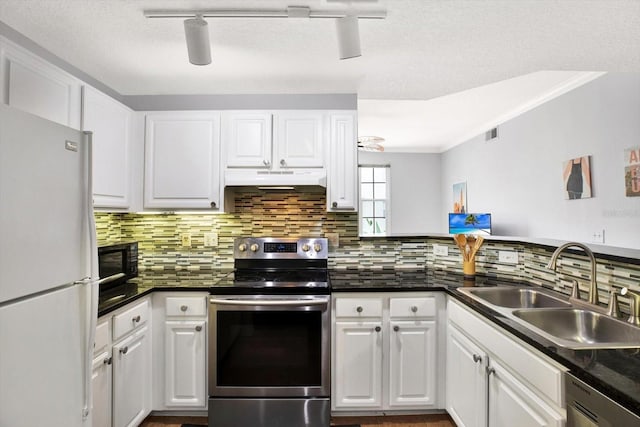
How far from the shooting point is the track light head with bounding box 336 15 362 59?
150cm

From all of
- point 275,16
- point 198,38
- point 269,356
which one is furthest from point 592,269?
point 198,38

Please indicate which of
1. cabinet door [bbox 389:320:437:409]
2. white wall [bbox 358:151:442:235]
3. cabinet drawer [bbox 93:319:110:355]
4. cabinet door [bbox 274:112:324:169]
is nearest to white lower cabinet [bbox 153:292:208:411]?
cabinet drawer [bbox 93:319:110:355]

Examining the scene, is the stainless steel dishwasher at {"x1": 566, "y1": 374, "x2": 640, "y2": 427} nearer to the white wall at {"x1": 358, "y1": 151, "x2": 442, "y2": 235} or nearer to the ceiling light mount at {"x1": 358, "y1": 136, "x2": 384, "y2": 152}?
the ceiling light mount at {"x1": 358, "y1": 136, "x2": 384, "y2": 152}

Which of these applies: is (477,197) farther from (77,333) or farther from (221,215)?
(77,333)

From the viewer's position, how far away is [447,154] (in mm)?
6703

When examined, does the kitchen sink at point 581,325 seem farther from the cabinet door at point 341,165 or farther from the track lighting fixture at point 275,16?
the track lighting fixture at point 275,16

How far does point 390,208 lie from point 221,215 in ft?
15.6

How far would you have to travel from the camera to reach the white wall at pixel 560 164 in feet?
9.63

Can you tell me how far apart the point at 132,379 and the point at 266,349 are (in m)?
0.79

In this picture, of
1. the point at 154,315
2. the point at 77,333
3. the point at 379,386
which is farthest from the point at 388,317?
the point at 77,333

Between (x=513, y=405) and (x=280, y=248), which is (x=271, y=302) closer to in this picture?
(x=280, y=248)

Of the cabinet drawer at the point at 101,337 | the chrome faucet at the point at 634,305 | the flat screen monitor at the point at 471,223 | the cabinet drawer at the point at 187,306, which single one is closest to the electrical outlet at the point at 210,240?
the cabinet drawer at the point at 187,306

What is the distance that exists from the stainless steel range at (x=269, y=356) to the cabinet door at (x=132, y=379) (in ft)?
1.37

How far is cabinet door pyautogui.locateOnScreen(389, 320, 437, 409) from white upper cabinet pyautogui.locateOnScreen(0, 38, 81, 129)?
2.22 meters
